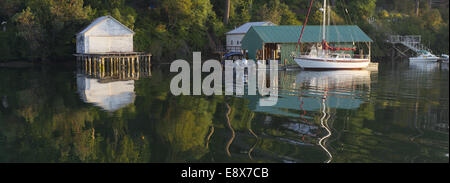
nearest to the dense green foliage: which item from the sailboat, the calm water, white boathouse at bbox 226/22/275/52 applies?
white boathouse at bbox 226/22/275/52

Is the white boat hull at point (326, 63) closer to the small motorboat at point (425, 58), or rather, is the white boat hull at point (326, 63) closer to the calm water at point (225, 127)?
the calm water at point (225, 127)

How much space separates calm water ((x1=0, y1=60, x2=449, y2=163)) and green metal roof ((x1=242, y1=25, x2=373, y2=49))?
24.1 meters

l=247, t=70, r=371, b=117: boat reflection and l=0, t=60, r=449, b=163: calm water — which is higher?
l=247, t=70, r=371, b=117: boat reflection

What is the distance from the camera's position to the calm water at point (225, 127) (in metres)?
14.4

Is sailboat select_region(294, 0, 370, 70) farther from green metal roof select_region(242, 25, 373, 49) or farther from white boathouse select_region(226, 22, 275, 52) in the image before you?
white boathouse select_region(226, 22, 275, 52)

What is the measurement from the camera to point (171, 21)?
6688 centimetres

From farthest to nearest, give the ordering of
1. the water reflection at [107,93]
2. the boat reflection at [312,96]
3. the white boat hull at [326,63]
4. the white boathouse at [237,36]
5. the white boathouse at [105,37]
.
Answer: the white boathouse at [237,36] → the white boathouse at [105,37] → the white boat hull at [326,63] → the water reflection at [107,93] → the boat reflection at [312,96]

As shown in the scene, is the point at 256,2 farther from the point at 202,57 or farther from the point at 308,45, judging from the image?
the point at 308,45

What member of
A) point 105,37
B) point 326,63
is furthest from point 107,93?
point 326,63

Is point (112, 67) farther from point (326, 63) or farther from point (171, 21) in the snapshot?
point (326, 63)

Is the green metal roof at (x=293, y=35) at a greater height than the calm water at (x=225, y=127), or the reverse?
the green metal roof at (x=293, y=35)

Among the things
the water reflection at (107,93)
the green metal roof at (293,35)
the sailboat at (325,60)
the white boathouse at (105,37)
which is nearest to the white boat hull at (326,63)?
the sailboat at (325,60)

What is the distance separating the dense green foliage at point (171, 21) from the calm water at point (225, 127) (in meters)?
30.4

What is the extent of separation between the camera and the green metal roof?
53.4 meters
